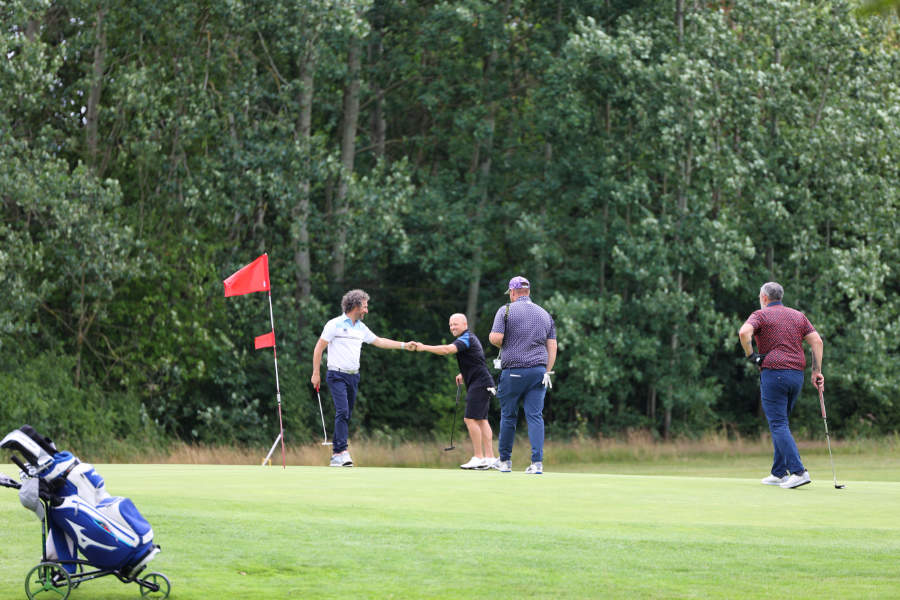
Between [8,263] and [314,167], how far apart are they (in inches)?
295

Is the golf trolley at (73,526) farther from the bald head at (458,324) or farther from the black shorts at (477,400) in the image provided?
the black shorts at (477,400)

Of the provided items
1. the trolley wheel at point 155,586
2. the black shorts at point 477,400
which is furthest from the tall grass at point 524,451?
the trolley wheel at point 155,586

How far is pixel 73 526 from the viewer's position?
778 cm

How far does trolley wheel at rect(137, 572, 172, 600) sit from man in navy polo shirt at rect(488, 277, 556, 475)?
7.17 metres

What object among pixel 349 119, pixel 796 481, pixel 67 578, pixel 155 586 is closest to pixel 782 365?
pixel 796 481

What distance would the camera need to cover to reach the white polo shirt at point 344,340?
16.3 meters

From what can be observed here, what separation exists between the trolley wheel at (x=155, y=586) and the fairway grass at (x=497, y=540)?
0.29 feet

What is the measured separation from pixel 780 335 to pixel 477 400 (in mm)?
3823

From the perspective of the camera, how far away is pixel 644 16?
34.3 meters

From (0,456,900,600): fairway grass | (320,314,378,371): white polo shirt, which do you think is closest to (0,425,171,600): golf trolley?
(0,456,900,600): fairway grass

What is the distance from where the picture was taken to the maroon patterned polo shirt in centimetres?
1325

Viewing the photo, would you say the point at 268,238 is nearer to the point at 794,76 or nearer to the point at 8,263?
the point at 8,263

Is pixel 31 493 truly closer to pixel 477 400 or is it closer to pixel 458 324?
pixel 458 324

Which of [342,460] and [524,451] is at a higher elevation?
[342,460]
